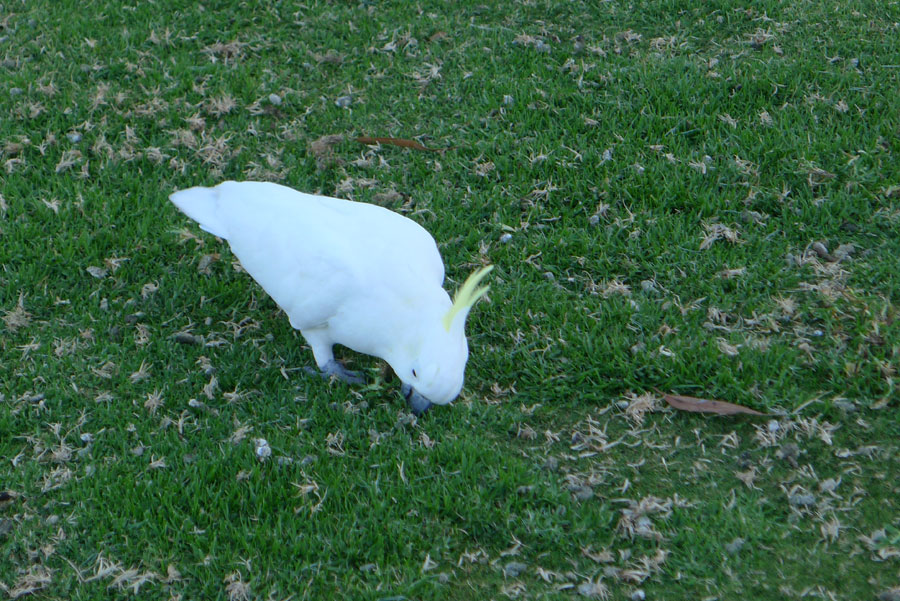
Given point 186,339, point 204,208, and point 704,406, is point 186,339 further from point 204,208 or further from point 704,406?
point 704,406

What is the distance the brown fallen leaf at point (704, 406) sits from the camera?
3172mm

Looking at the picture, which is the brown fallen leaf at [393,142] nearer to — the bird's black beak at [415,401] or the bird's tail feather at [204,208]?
the bird's tail feather at [204,208]

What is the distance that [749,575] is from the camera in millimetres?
2689

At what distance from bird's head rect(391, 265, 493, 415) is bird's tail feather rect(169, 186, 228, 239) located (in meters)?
0.92

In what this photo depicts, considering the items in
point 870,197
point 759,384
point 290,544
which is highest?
point 870,197

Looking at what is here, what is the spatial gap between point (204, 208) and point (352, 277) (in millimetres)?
757

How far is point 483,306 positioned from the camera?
3627 millimetres

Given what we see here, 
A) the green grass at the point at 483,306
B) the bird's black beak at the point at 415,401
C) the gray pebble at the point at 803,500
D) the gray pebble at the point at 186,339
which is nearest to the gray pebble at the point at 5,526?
the green grass at the point at 483,306

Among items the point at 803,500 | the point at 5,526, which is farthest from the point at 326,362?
Result: the point at 803,500

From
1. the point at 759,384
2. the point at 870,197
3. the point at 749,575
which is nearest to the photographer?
the point at 749,575

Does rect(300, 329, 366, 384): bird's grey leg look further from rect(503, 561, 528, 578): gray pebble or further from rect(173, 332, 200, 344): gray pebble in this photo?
rect(503, 561, 528, 578): gray pebble

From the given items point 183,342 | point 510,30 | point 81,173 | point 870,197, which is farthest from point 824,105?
point 81,173

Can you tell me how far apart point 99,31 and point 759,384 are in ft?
13.4

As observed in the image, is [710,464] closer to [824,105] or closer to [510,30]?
[824,105]
